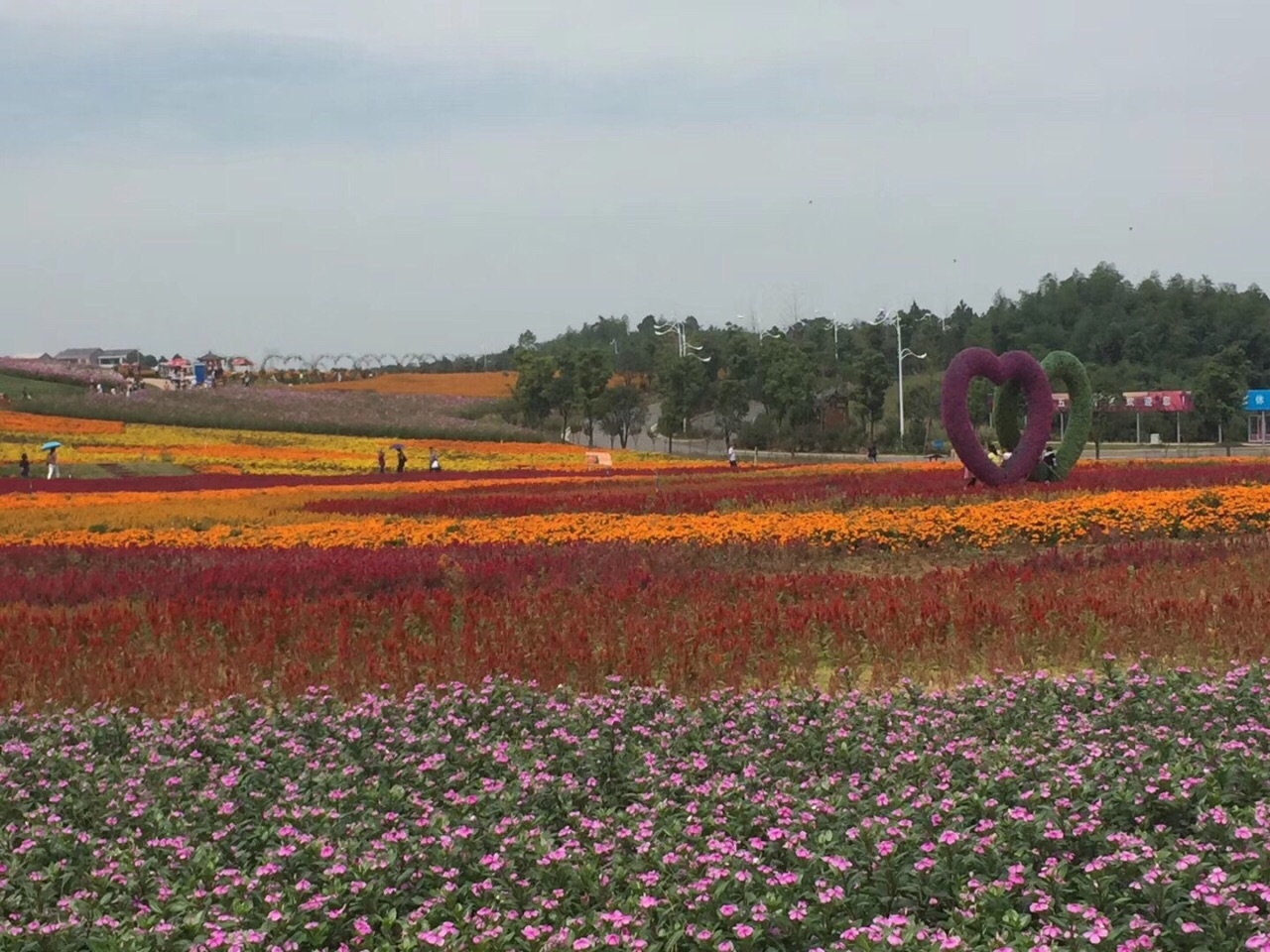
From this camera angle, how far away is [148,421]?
61938 millimetres

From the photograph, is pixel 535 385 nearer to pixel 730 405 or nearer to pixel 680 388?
pixel 680 388

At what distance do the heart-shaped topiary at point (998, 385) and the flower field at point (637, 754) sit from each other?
9.16m

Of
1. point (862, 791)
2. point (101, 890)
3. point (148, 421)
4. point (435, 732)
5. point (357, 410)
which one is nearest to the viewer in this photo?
point (101, 890)

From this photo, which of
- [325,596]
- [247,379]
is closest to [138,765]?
[325,596]

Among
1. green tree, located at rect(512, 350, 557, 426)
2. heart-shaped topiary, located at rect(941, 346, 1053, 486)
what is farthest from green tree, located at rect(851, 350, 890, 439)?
heart-shaped topiary, located at rect(941, 346, 1053, 486)

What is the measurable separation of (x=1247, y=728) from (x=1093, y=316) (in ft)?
328

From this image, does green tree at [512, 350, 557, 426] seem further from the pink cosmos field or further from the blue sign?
the pink cosmos field

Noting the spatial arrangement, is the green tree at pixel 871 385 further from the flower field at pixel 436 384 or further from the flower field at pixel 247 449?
the flower field at pixel 436 384

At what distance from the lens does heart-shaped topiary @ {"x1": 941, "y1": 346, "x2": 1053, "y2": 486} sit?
22062 millimetres

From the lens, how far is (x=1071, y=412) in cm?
2541

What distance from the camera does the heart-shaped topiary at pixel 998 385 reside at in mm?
Answer: 22062

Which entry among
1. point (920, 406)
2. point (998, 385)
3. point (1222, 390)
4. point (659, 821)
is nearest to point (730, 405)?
point (920, 406)

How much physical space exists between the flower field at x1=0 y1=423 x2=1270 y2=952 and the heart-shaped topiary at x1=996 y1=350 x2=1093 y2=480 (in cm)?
1209

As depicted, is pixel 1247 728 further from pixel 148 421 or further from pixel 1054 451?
pixel 148 421
